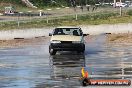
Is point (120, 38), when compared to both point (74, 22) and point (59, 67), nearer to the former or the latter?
point (74, 22)

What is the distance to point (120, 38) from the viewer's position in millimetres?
40594

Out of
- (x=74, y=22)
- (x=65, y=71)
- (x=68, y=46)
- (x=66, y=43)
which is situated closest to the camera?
(x=65, y=71)

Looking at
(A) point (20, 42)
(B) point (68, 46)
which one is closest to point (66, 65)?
(B) point (68, 46)

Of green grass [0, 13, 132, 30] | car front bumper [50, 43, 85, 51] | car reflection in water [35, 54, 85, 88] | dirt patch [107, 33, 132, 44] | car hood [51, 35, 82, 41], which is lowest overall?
green grass [0, 13, 132, 30]

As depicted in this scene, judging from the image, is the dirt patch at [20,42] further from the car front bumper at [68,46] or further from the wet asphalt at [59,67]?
the car front bumper at [68,46]

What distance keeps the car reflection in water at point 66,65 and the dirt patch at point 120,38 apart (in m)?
11.7

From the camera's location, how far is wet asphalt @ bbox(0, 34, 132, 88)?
17.5 meters

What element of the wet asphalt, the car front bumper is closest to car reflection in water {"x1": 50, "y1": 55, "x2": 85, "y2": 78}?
the wet asphalt

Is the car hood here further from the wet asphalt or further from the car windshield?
the wet asphalt

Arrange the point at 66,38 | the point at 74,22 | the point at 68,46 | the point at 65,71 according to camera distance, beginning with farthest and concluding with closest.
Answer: the point at 74,22
the point at 66,38
the point at 68,46
the point at 65,71

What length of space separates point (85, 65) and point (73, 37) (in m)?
6.21

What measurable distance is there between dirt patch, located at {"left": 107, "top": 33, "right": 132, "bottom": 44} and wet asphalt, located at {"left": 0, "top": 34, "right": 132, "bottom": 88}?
6801 mm

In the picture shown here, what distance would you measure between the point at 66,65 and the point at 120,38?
17.8 m

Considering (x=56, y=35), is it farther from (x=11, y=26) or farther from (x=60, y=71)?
(x=11, y=26)
